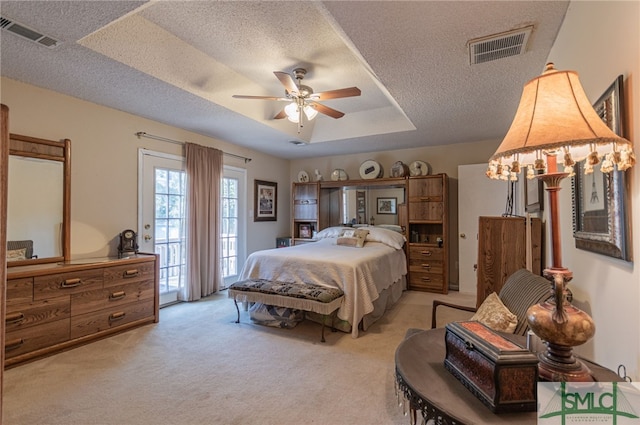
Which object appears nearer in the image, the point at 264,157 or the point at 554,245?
the point at 554,245

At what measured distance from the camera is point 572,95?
917mm

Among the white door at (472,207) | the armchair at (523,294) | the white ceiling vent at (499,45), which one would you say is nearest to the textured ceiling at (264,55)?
the white ceiling vent at (499,45)

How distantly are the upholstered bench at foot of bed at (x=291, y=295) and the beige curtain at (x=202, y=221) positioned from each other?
1.15 metres

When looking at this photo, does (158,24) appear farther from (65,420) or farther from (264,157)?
(264,157)

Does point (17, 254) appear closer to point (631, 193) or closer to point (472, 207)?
point (631, 193)

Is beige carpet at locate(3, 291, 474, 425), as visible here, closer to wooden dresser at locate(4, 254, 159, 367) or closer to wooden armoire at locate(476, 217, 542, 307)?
wooden dresser at locate(4, 254, 159, 367)

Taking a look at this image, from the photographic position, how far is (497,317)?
5.52ft

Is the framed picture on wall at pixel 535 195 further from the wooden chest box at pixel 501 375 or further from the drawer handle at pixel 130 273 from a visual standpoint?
the drawer handle at pixel 130 273

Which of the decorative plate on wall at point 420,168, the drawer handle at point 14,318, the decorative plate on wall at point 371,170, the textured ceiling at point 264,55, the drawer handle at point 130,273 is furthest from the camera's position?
the decorative plate on wall at point 371,170

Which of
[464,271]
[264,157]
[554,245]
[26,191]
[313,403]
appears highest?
[264,157]

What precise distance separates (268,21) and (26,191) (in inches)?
105

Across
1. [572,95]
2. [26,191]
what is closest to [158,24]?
[26,191]

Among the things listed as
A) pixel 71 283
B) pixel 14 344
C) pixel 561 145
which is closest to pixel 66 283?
pixel 71 283

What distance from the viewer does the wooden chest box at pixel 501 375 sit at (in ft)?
2.84
